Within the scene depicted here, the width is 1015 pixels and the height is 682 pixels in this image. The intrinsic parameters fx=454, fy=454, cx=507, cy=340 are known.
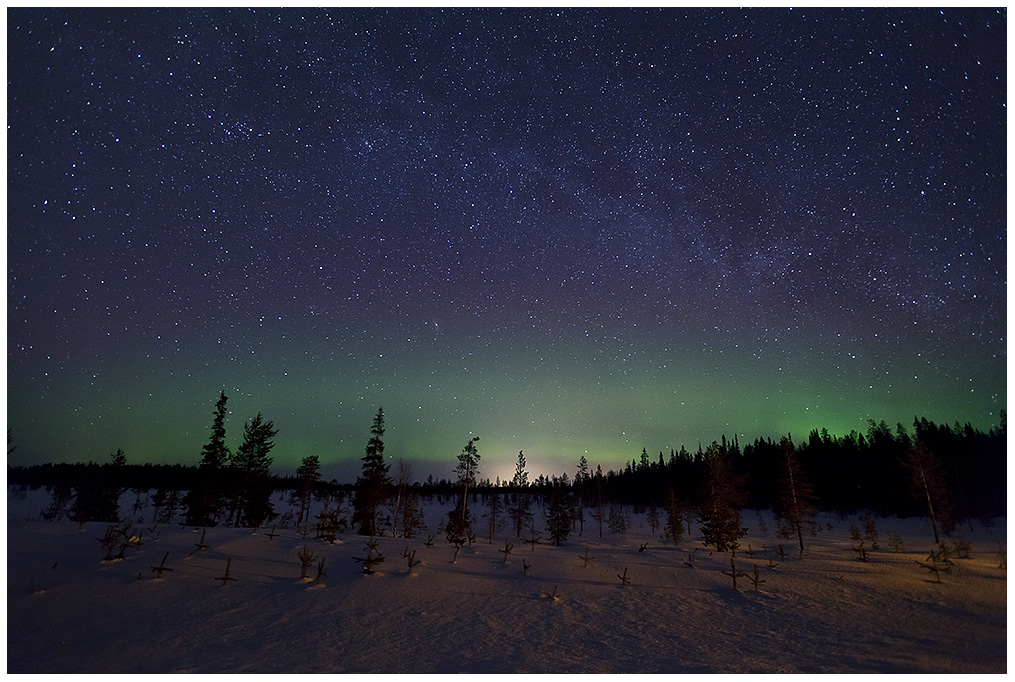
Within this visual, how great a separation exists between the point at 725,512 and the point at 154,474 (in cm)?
14183

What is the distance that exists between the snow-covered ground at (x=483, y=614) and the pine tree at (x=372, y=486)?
1699 cm

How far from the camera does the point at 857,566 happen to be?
1064 inches

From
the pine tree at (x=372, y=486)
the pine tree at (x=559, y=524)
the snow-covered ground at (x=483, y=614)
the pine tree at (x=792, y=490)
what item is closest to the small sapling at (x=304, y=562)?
the snow-covered ground at (x=483, y=614)

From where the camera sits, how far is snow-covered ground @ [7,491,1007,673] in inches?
632

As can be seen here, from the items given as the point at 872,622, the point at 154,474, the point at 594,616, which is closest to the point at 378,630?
the point at 594,616

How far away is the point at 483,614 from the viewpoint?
70.0 ft

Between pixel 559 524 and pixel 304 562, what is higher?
pixel 304 562

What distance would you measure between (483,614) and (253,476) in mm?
42112

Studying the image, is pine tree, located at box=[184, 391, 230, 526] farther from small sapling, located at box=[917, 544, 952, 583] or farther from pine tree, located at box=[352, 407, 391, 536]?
small sapling, located at box=[917, 544, 952, 583]

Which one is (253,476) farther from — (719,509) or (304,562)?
(719,509)

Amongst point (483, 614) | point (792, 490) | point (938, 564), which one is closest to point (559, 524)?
point (792, 490)

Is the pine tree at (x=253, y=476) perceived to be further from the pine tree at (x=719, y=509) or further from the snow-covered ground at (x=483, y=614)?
the pine tree at (x=719, y=509)

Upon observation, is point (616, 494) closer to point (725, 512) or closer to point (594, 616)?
point (725, 512)

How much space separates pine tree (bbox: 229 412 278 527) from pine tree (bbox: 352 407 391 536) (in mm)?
11039
